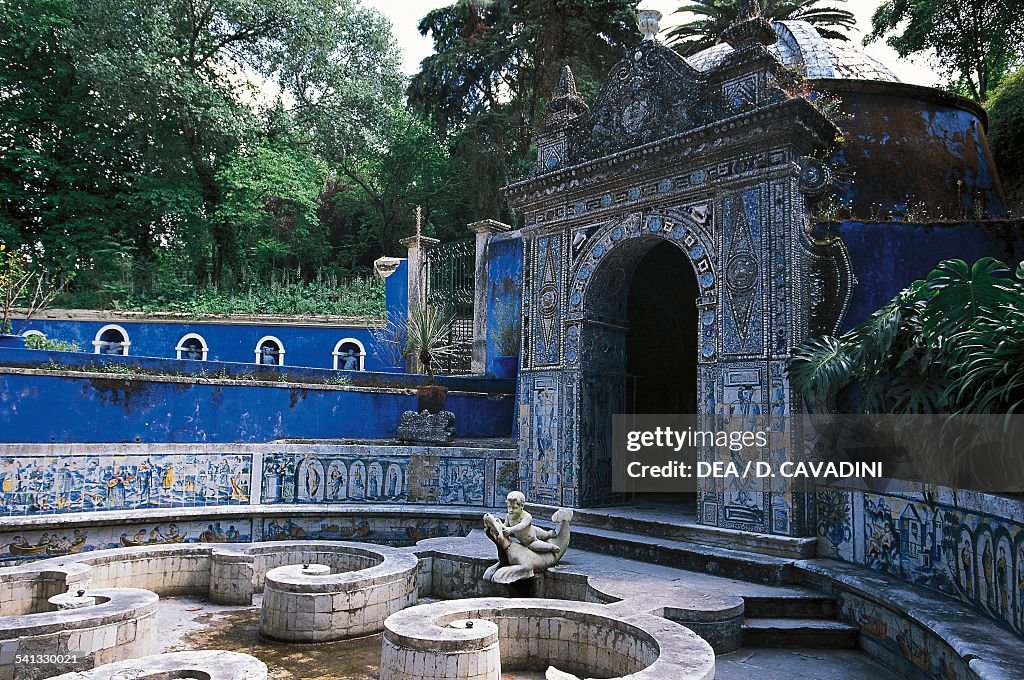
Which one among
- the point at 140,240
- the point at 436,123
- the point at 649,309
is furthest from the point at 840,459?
the point at 140,240

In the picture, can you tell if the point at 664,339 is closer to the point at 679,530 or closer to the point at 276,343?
the point at 679,530

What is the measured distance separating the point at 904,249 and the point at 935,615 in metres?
3.88

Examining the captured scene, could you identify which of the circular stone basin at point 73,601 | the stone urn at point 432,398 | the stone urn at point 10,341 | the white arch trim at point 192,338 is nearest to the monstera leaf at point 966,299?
the circular stone basin at point 73,601

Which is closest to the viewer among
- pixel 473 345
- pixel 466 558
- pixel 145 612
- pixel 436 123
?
pixel 145 612

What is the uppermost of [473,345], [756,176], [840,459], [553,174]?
[553,174]

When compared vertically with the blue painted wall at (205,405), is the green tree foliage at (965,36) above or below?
above

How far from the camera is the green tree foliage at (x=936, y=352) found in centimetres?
490

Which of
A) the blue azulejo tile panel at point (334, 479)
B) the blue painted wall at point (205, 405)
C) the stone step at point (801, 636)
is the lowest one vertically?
the stone step at point (801, 636)

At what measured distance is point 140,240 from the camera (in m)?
24.8

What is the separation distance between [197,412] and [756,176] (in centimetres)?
860

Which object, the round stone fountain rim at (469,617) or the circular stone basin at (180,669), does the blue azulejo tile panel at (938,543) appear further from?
the circular stone basin at (180,669)

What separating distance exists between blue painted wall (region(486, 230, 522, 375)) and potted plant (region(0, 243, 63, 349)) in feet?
27.0

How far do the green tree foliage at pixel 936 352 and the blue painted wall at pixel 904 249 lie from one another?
2.16ft

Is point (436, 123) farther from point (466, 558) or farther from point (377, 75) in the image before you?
point (466, 558)
